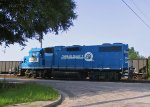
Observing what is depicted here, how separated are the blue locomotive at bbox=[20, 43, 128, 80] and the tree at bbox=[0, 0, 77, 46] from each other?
33.7ft

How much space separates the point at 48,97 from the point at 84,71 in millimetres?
22950

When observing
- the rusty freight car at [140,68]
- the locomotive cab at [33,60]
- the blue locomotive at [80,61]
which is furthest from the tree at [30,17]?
the rusty freight car at [140,68]

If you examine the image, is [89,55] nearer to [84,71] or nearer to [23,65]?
[84,71]

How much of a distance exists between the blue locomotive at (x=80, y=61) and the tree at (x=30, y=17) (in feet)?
33.7

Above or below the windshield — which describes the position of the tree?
above

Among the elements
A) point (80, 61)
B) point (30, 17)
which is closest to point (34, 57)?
point (80, 61)

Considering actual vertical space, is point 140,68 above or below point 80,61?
below

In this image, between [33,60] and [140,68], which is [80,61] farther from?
[140,68]

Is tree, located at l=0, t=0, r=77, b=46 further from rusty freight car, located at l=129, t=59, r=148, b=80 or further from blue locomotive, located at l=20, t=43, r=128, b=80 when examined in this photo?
rusty freight car, located at l=129, t=59, r=148, b=80

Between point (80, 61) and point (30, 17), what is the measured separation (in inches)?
696

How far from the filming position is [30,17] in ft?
85.5

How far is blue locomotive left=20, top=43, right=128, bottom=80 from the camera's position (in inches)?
1599

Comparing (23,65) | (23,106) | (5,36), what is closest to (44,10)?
(5,36)

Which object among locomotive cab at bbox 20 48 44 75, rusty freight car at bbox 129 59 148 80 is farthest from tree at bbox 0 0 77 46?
rusty freight car at bbox 129 59 148 80
